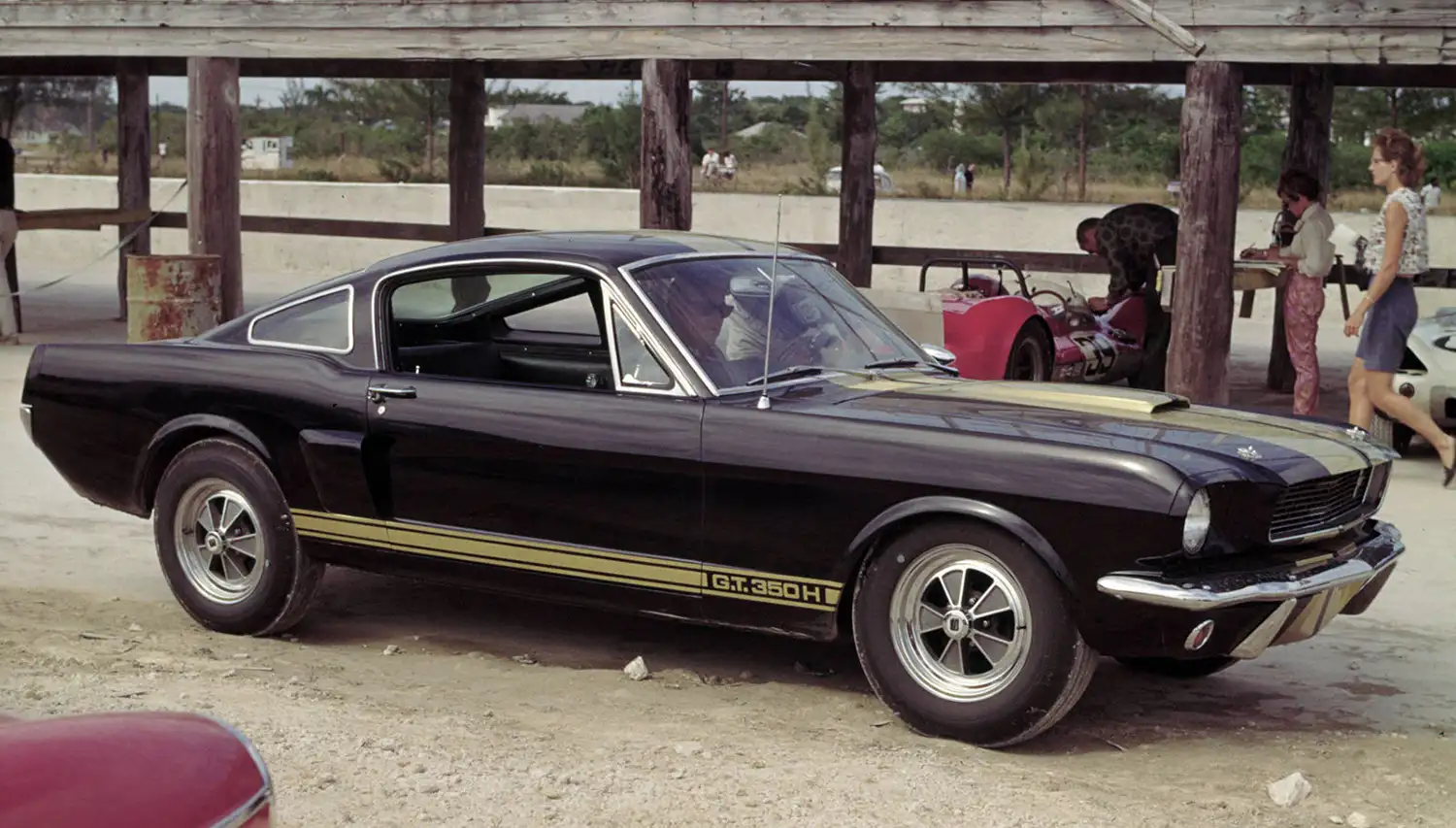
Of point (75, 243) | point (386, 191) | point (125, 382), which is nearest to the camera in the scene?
point (125, 382)

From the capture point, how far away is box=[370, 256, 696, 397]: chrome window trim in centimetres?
553

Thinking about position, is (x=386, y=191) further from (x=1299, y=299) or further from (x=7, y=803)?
(x=7, y=803)

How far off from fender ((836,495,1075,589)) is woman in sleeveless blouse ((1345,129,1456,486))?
4804 mm

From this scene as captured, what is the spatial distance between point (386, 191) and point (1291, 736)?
31070 mm

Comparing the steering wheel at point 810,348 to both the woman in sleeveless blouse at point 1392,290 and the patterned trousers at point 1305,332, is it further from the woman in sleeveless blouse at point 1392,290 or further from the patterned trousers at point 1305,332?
the patterned trousers at point 1305,332

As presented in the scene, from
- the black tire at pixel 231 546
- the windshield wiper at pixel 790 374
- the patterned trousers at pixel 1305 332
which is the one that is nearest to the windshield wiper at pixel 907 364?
the windshield wiper at pixel 790 374

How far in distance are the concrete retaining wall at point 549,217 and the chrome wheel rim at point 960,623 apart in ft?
79.7

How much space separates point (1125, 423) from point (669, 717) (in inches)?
59.7

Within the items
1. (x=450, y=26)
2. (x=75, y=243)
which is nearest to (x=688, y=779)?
(x=450, y=26)

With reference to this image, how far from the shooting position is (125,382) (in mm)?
6406

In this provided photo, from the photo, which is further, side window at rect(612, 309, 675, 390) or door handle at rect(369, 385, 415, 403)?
door handle at rect(369, 385, 415, 403)

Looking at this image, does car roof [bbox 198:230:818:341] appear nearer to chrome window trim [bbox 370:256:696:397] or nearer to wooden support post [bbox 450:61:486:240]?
chrome window trim [bbox 370:256:696:397]

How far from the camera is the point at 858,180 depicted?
16.9 meters

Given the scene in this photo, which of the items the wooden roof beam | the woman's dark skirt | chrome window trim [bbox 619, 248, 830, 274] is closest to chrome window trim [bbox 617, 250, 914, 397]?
chrome window trim [bbox 619, 248, 830, 274]
